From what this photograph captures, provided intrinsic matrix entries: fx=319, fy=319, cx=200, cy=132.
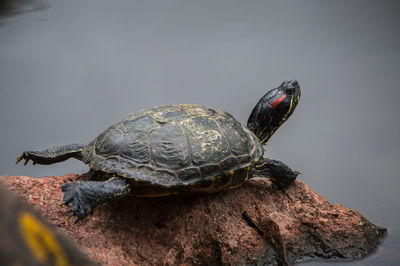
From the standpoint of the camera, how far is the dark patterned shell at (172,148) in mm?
2143

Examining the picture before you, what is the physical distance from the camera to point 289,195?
2.84m

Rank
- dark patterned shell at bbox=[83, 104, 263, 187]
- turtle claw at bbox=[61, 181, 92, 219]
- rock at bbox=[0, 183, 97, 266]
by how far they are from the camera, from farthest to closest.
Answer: dark patterned shell at bbox=[83, 104, 263, 187] → turtle claw at bbox=[61, 181, 92, 219] → rock at bbox=[0, 183, 97, 266]

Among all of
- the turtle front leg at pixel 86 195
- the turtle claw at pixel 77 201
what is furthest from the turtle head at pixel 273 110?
the turtle claw at pixel 77 201

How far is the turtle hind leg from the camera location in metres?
2.49

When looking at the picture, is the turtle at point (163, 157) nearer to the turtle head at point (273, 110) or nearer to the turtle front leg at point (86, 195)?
the turtle front leg at point (86, 195)

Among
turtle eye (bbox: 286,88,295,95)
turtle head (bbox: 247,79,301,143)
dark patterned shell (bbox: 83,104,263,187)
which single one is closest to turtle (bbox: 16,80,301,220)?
dark patterned shell (bbox: 83,104,263,187)

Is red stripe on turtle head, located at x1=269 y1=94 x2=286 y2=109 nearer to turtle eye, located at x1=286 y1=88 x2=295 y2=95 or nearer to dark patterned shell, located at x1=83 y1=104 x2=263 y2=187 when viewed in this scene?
turtle eye, located at x1=286 y1=88 x2=295 y2=95

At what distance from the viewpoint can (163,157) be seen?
2.19m

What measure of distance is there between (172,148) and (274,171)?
3.38 ft

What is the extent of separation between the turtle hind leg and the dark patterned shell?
0.21m

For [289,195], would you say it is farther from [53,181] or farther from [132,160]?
[53,181]

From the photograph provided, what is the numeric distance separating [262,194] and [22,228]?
2236mm

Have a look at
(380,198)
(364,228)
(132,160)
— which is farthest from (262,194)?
(380,198)

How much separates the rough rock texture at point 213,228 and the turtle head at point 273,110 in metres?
0.64
